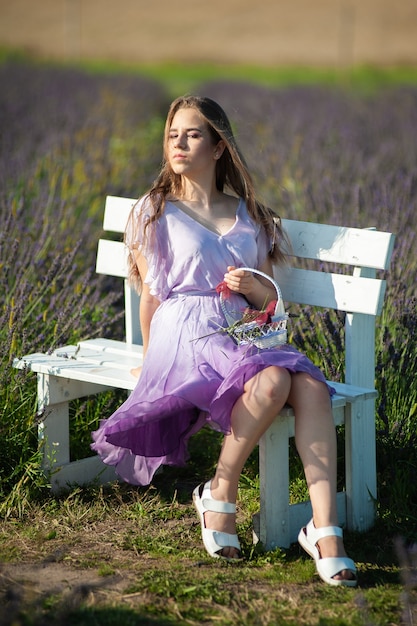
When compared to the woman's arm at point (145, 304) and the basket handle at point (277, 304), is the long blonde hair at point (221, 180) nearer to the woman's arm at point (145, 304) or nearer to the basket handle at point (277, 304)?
the woman's arm at point (145, 304)

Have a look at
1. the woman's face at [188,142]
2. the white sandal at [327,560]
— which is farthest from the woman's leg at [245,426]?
the woman's face at [188,142]

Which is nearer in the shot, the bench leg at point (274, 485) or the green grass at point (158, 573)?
the green grass at point (158, 573)

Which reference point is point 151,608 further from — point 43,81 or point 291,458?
point 43,81

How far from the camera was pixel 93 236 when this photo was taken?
488 centimetres

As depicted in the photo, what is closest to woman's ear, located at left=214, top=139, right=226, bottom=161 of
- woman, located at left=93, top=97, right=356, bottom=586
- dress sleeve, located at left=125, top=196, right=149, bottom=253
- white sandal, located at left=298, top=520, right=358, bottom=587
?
woman, located at left=93, top=97, right=356, bottom=586

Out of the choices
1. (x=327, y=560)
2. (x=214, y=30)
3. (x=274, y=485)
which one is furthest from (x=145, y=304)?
(x=214, y=30)

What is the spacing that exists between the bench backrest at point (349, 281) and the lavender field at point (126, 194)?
0.19 meters

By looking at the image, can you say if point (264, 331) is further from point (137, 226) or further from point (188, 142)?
point (188, 142)

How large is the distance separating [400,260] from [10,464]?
1725 mm

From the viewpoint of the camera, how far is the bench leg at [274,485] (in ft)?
9.04

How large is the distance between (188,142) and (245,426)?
1.01m

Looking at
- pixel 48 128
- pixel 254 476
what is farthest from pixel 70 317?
pixel 48 128

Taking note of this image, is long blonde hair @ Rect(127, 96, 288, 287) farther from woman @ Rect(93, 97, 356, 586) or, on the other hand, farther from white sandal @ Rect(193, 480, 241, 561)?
white sandal @ Rect(193, 480, 241, 561)

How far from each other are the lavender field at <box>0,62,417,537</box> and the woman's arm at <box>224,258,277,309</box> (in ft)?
1.02
